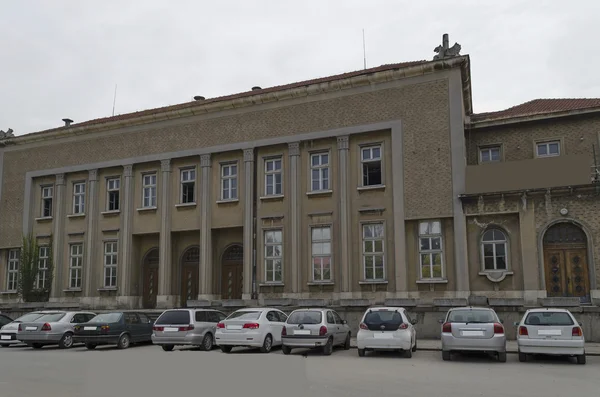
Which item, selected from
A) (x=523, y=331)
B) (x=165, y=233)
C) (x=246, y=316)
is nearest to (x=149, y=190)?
(x=165, y=233)

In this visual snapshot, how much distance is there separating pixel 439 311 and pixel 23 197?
2510cm

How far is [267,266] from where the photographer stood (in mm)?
26828

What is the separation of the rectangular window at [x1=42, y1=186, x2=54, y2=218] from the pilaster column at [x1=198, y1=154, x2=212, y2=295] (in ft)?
34.4

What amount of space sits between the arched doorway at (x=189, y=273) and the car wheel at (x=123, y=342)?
975 cm

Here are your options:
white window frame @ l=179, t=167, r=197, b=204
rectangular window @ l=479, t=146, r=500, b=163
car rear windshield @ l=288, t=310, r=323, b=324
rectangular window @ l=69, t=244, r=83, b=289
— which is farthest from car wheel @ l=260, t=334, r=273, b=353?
rectangular window @ l=69, t=244, r=83, b=289

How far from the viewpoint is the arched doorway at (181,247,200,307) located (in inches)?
1155

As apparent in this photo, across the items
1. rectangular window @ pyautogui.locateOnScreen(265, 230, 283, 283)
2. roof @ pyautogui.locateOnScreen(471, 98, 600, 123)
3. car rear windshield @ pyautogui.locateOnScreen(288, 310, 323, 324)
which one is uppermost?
roof @ pyautogui.locateOnScreen(471, 98, 600, 123)

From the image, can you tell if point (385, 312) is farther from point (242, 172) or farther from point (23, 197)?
point (23, 197)

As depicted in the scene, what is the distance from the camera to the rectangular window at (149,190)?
30.3 meters

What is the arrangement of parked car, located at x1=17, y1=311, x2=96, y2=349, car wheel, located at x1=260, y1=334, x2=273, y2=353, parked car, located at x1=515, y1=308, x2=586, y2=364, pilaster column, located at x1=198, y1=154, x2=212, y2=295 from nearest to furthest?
parked car, located at x1=515, y1=308, x2=586, y2=364
car wheel, located at x1=260, y1=334, x2=273, y2=353
parked car, located at x1=17, y1=311, x2=96, y2=349
pilaster column, located at x1=198, y1=154, x2=212, y2=295

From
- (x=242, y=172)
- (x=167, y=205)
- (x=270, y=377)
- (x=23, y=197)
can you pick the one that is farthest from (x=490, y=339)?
(x=23, y=197)

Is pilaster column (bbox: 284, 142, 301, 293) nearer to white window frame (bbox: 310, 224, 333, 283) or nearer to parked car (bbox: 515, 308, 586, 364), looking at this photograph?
white window frame (bbox: 310, 224, 333, 283)

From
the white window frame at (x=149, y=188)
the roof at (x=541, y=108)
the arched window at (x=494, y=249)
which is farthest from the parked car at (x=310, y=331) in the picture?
the white window frame at (x=149, y=188)

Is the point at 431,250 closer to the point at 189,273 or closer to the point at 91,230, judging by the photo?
the point at 189,273
